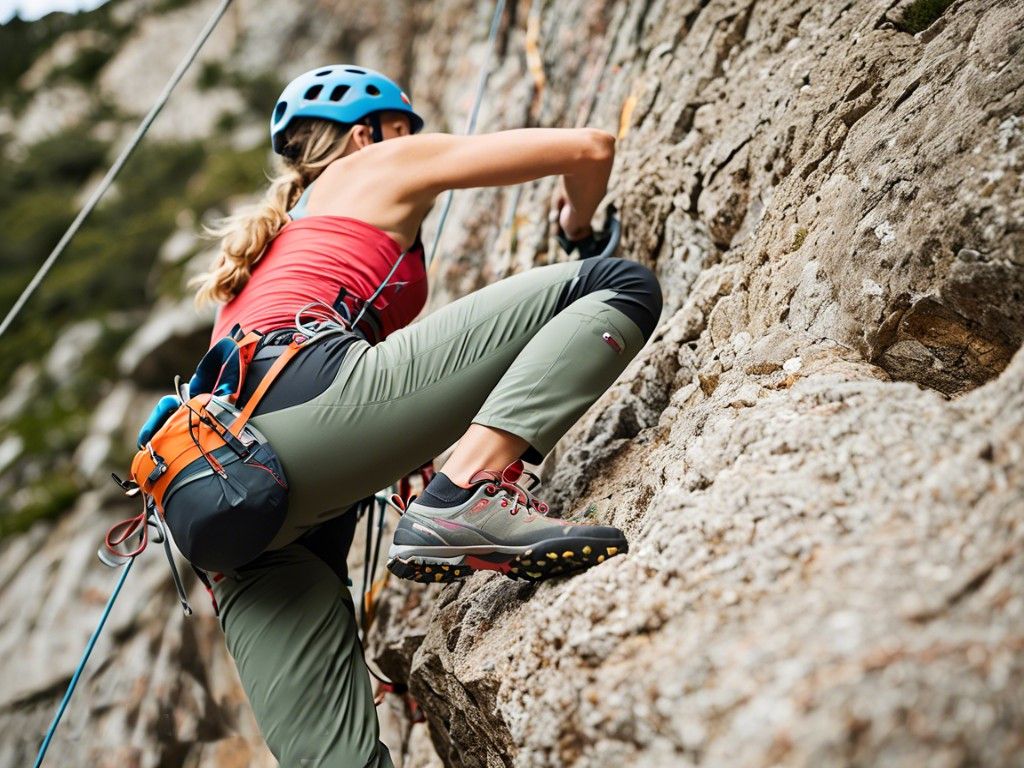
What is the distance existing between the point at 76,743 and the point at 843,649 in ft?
24.3

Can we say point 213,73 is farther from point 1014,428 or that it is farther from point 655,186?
point 1014,428

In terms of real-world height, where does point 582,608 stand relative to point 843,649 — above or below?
below

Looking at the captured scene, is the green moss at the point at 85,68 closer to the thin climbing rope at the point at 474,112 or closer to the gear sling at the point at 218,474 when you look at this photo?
the thin climbing rope at the point at 474,112

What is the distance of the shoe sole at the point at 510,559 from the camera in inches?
78.7

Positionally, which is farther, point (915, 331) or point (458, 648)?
point (458, 648)

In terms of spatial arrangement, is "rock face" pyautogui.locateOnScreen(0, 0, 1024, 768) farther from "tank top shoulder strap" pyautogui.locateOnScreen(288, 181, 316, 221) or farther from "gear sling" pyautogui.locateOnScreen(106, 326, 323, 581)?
"tank top shoulder strap" pyautogui.locateOnScreen(288, 181, 316, 221)

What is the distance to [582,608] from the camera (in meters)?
1.75

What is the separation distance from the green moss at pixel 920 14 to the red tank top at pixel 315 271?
206 cm

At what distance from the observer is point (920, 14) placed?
289cm

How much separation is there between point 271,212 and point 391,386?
3.14 ft

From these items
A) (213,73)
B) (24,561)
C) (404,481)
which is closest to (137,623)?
(24,561)

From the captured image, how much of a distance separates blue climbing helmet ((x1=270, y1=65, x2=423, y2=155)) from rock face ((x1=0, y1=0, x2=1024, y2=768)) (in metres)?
1.43

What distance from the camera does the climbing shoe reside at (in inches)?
81.0

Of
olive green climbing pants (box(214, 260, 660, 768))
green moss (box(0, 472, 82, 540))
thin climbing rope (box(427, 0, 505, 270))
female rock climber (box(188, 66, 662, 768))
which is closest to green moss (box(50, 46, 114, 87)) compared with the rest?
green moss (box(0, 472, 82, 540))
